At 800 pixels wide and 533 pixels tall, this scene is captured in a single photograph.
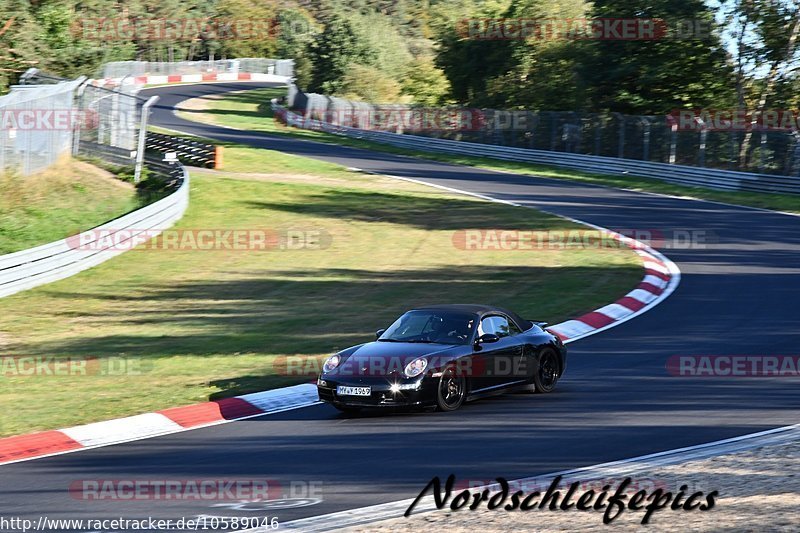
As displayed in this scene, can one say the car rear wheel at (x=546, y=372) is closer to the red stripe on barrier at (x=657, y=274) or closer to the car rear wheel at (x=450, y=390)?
the car rear wheel at (x=450, y=390)

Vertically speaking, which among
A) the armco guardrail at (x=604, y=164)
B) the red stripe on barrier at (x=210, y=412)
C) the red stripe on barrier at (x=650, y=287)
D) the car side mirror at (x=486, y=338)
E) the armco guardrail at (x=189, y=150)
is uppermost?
the armco guardrail at (x=604, y=164)

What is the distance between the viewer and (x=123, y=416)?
12.1 meters

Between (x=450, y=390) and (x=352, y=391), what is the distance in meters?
1.17

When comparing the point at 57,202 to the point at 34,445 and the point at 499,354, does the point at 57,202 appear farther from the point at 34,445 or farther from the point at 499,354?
the point at 499,354

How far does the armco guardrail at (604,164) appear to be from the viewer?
1350 inches

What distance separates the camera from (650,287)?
66.4 feet

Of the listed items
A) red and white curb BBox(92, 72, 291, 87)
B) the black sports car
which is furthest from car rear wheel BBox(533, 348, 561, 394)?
red and white curb BBox(92, 72, 291, 87)

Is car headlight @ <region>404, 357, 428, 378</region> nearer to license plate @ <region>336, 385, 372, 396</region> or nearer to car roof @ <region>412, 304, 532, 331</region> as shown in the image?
license plate @ <region>336, 385, 372, 396</region>

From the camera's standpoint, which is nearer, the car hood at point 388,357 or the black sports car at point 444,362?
the black sports car at point 444,362

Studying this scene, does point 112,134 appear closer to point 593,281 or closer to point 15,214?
point 15,214

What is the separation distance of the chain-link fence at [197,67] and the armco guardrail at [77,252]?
54.7m

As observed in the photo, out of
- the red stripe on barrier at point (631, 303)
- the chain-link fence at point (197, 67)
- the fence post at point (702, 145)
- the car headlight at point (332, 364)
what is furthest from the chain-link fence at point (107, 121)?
the chain-link fence at point (197, 67)

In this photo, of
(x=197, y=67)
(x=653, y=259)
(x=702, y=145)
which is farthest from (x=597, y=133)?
(x=197, y=67)

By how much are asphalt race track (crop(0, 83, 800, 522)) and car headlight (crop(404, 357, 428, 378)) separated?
0.50m
